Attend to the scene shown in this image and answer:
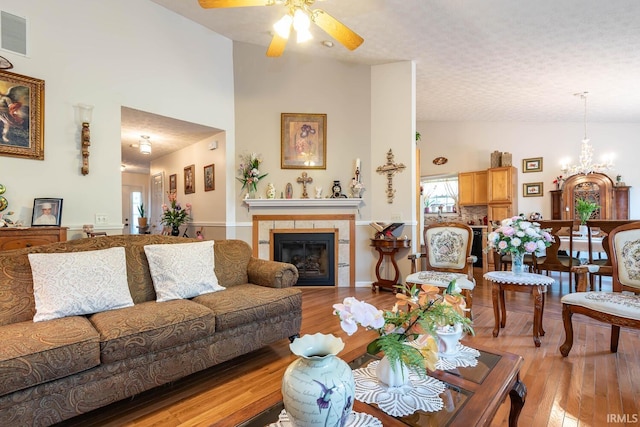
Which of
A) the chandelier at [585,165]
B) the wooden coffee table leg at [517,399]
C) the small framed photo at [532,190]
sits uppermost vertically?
the chandelier at [585,165]

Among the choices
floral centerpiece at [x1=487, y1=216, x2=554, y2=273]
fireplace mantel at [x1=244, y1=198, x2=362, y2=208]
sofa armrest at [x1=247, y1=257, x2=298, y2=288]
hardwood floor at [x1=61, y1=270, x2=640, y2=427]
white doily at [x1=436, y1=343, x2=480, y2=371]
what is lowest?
hardwood floor at [x1=61, y1=270, x2=640, y2=427]

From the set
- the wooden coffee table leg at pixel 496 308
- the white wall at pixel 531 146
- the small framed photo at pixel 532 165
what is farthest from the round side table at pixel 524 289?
the small framed photo at pixel 532 165

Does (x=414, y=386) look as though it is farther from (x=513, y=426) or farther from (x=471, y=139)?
(x=471, y=139)

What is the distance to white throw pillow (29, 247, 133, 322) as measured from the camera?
177 cm

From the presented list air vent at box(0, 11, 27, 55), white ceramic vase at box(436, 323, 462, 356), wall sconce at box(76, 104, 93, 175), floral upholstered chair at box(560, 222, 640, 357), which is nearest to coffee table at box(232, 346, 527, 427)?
white ceramic vase at box(436, 323, 462, 356)

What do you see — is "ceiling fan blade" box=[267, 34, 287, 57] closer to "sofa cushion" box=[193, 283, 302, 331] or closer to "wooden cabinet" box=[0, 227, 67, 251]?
"sofa cushion" box=[193, 283, 302, 331]

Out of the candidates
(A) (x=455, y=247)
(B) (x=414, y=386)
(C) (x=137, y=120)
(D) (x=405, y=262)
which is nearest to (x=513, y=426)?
(B) (x=414, y=386)

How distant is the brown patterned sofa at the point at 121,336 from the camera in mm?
1386

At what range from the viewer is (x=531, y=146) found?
6391 mm

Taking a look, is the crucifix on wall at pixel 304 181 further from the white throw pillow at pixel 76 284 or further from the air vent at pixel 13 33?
the air vent at pixel 13 33

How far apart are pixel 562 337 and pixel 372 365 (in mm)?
2291

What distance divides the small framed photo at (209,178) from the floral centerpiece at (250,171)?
47cm

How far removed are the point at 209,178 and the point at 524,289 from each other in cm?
420

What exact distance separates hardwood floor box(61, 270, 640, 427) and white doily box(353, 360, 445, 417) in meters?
0.29
